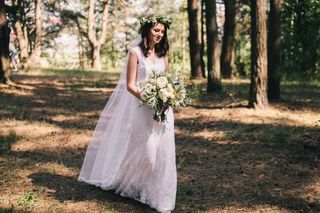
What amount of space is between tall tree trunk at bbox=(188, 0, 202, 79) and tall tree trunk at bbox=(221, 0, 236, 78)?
146 centimetres

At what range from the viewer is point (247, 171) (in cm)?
852

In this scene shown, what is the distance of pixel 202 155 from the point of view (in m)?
9.71

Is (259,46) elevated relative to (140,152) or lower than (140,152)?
elevated

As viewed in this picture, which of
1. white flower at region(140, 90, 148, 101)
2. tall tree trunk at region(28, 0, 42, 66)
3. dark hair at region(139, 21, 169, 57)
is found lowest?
white flower at region(140, 90, 148, 101)

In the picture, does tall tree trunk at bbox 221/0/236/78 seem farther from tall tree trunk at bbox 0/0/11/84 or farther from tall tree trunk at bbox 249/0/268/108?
tall tree trunk at bbox 0/0/11/84

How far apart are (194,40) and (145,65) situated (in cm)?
1490

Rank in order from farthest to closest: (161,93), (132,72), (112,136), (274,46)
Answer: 1. (274,46)
2. (112,136)
3. (132,72)
4. (161,93)

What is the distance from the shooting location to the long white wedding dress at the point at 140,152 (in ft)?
21.0

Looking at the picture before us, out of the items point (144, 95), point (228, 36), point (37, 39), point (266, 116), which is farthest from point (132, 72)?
point (37, 39)

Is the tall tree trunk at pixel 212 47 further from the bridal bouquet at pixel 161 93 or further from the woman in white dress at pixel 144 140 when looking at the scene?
the bridal bouquet at pixel 161 93

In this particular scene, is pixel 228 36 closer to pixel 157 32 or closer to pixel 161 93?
pixel 157 32

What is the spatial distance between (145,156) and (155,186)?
18.9 inches

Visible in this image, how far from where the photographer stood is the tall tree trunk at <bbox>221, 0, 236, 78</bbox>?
20.6m

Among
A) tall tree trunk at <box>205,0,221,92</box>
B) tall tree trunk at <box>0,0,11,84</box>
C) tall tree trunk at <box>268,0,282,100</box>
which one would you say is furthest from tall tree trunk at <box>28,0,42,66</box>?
tall tree trunk at <box>268,0,282,100</box>
